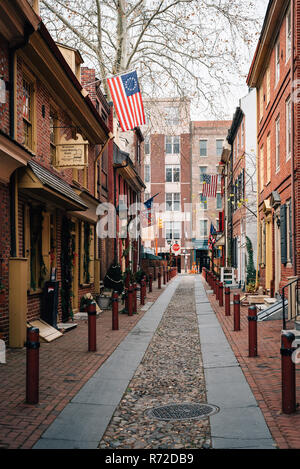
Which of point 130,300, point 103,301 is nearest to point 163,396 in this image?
point 130,300

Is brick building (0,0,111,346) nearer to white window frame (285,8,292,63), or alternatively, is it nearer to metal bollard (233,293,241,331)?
metal bollard (233,293,241,331)

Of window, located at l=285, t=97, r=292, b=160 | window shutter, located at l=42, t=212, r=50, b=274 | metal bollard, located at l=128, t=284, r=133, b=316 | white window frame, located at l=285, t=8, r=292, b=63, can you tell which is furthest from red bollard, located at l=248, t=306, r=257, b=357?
white window frame, located at l=285, t=8, r=292, b=63

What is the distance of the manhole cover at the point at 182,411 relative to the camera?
6.01 m

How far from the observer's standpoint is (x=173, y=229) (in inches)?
2606

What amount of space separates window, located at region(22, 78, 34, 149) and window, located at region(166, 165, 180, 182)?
55.1 metres

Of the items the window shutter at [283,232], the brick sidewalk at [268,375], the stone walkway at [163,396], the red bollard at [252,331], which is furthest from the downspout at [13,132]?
the window shutter at [283,232]

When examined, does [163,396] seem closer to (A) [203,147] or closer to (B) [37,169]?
(B) [37,169]

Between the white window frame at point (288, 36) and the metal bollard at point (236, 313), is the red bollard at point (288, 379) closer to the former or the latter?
the metal bollard at point (236, 313)

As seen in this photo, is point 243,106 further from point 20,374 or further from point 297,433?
point 297,433

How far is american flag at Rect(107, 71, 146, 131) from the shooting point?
16.0 m

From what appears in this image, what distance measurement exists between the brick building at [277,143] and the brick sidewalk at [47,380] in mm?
5973

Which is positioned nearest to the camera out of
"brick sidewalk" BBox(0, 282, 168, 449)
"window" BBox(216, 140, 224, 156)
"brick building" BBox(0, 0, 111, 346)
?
"brick sidewalk" BBox(0, 282, 168, 449)

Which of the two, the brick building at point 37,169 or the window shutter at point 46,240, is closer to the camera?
the brick building at point 37,169

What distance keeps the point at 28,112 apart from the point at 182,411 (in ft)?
26.3
